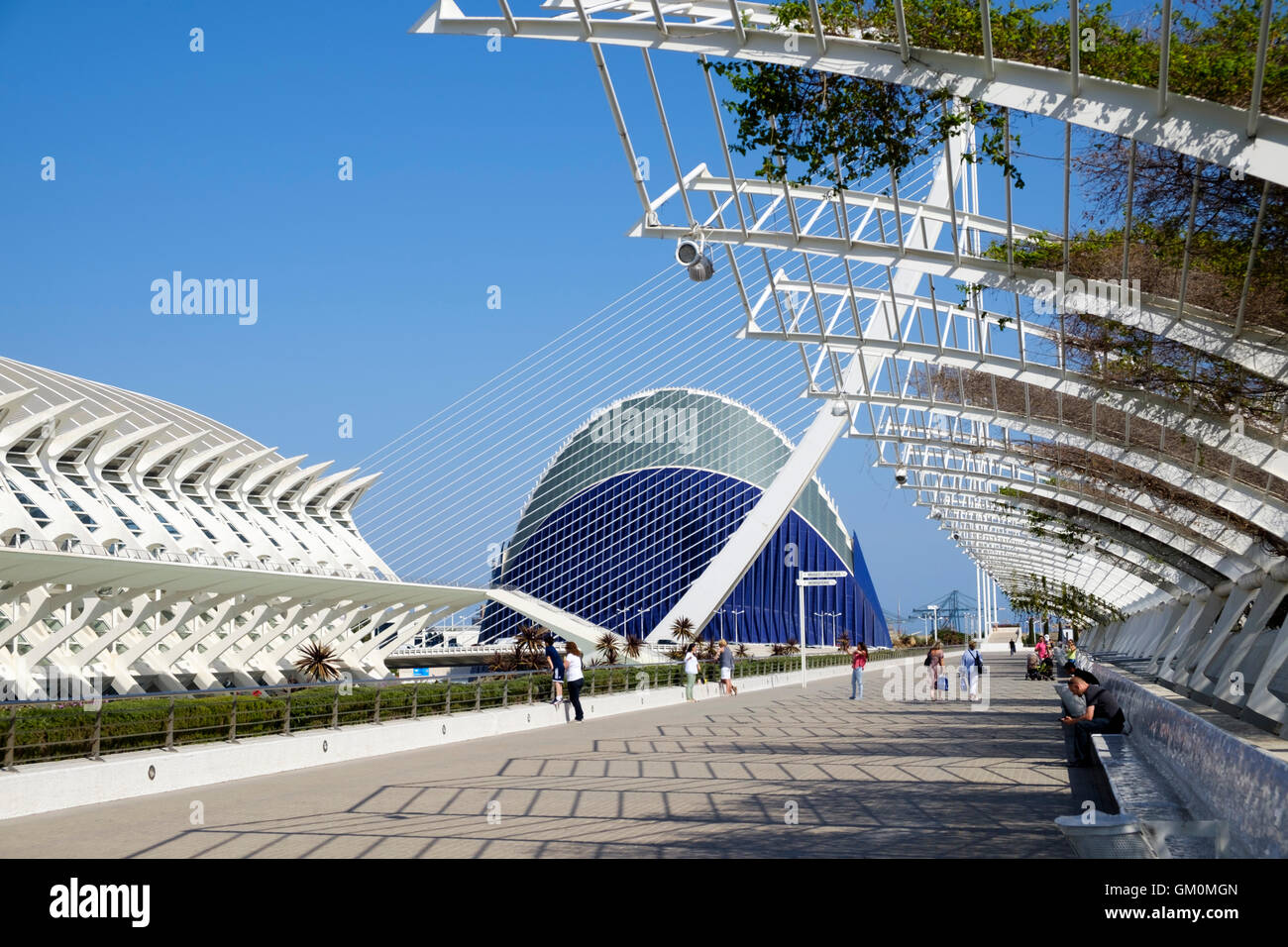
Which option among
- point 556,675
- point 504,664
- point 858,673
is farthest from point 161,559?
point 858,673

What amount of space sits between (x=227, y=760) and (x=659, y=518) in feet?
210

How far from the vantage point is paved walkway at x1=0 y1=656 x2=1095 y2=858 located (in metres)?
7.62

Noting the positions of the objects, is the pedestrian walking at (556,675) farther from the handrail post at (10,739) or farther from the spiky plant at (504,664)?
the spiky plant at (504,664)

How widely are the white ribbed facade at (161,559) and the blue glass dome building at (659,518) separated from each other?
545 inches

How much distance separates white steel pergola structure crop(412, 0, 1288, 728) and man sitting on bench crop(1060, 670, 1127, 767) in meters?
2.07

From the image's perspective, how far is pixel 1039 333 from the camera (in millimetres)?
16500

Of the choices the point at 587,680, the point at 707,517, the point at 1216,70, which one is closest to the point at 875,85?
the point at 1216,70

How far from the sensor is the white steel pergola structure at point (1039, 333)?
8.48 meters

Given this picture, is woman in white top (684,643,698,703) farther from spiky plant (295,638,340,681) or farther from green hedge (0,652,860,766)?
spiky plant (295,638,340,681)

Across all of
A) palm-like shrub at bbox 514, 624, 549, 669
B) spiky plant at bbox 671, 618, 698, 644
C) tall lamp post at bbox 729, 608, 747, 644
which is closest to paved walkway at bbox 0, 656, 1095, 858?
spiky plant at bbox 671, 618, 698, 644

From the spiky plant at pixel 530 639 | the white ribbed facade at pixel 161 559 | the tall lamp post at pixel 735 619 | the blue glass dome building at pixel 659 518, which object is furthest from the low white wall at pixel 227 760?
the tall lamp post at pixel 735 619

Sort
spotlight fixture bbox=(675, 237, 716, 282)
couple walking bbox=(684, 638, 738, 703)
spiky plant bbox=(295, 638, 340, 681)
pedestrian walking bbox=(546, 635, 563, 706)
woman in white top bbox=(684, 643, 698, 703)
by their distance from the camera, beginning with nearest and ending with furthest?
spotlight fixture bbox=(675, 237, 716, 282)
pedestrian walking bbox=(546, 635, 563, 706)
woman in white top bbox=(684, 643, 698, 703)
couple walking bbox=(684, 638, 738, 703)
spiky plant bbox=(295, 638, 340, 681)

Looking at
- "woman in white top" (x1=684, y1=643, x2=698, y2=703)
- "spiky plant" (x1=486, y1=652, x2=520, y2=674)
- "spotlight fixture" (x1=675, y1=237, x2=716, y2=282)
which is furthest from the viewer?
"spiky plant" (x1=486, y1=652, x2=520, y2=674)

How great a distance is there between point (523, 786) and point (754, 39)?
22.1 feet
